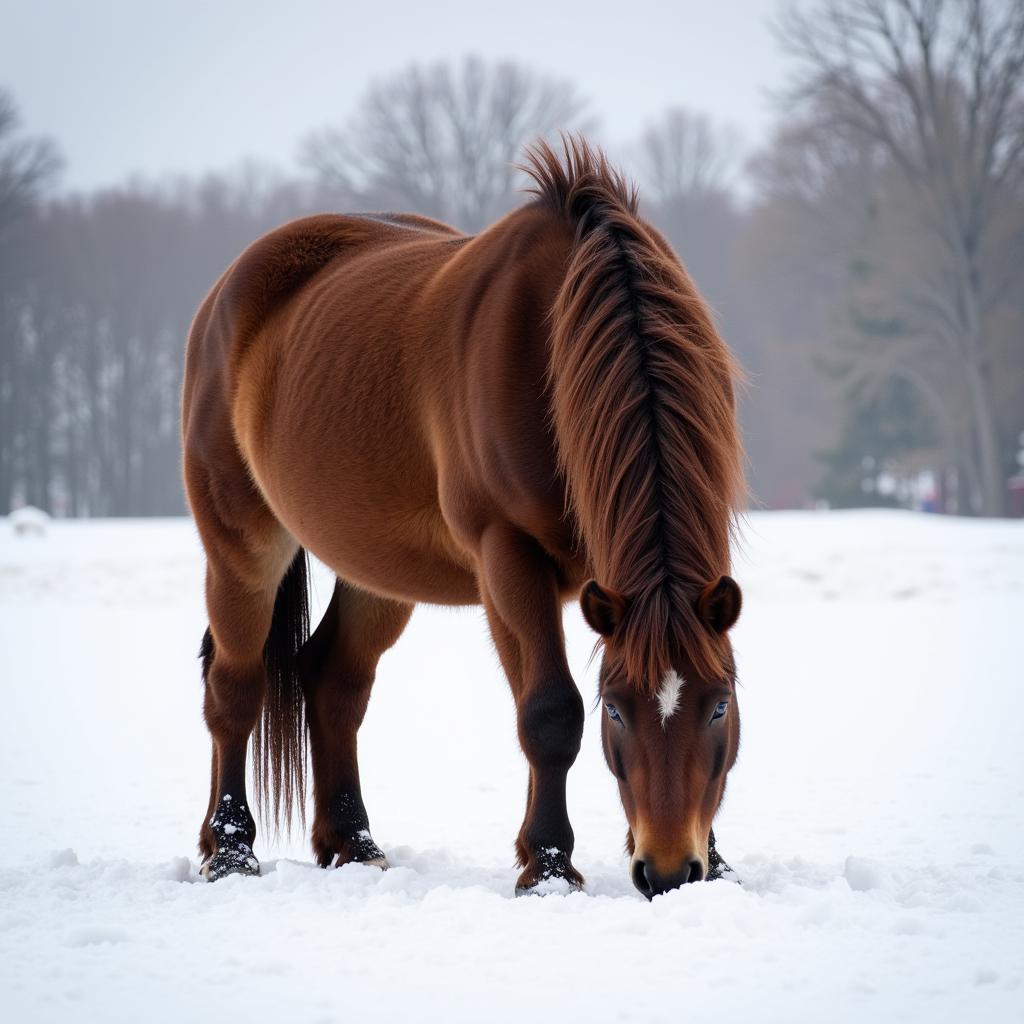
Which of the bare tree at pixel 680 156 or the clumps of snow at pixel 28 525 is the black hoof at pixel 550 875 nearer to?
the clumps of snow at pixel 28 525

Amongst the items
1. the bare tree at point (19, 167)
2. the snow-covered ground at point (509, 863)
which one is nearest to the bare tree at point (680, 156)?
the bare tree at point (19, 167)

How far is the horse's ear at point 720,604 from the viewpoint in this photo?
2.77 meters

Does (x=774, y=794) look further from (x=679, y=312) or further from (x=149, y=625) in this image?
(x=149, y=625)

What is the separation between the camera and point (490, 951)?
2615mm

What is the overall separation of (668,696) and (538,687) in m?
0.52

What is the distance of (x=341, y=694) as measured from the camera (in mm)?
4504

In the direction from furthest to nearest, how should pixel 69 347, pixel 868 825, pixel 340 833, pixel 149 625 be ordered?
pixel 69 347 < pixel 149 625 < pixel 868 825 < pixel 340 833

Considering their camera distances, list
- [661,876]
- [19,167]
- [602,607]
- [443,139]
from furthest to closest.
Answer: [443,139], [19,167], [602,607], [661,876]

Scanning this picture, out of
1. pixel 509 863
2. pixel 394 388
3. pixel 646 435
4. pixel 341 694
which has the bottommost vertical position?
pixel 509 863

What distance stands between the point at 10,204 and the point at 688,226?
19894mm

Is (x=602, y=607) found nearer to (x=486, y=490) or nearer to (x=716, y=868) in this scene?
(x=486, y=490)

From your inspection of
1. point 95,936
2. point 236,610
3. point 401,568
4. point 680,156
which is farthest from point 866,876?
point 680,156

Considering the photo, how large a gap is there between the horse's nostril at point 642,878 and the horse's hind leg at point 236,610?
1.94 metres

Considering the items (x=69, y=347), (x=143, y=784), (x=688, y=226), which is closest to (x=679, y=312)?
(x=143, y=784)
